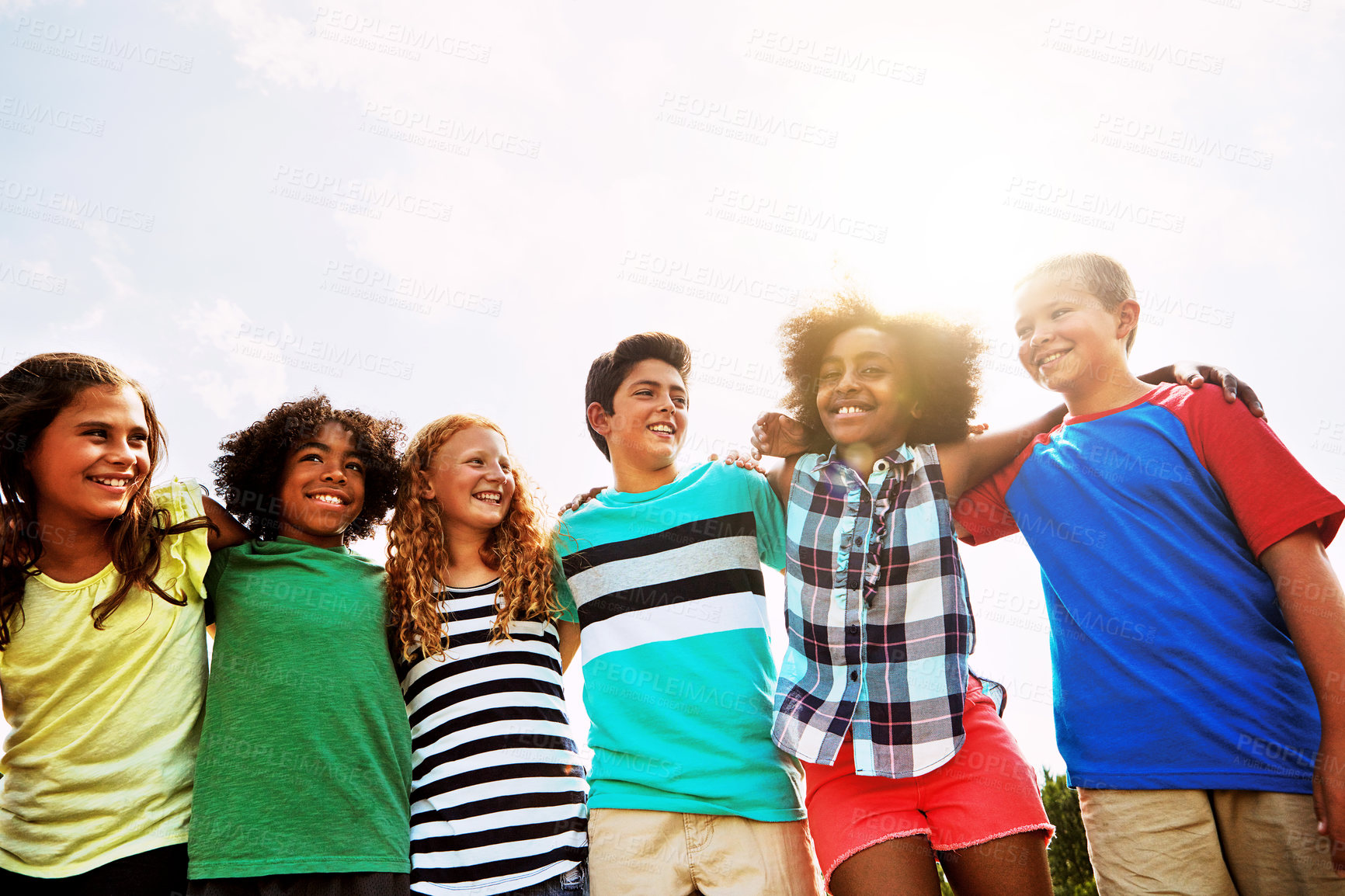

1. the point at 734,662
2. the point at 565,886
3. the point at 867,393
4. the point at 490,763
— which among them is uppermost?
the point at 867,393

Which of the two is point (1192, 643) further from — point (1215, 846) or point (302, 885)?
point (302, 885)

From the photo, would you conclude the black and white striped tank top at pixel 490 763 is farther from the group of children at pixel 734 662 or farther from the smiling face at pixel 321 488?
the smiling face at pixel 321 488

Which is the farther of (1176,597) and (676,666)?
(676,666)

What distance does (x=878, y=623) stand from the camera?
2.81 m

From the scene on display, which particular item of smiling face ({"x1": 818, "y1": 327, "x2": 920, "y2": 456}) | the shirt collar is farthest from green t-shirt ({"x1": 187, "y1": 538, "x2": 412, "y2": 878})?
smiling face ({"x1": 818, "y1": 327, "x2": 920, "y2": 456})

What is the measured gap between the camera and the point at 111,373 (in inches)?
126

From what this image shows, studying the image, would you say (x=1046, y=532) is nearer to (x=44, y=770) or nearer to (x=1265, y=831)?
(x=1265, y=831)

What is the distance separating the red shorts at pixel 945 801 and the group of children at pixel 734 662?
0.04ft

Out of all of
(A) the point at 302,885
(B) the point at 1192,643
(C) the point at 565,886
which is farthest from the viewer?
(C) the point at 565,886

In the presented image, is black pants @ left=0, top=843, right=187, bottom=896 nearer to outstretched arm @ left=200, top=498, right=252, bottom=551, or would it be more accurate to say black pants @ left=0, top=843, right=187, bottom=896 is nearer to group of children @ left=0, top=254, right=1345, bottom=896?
group of children @ left=0, top=254, right=1345, bottom=896

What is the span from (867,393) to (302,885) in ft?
8.31

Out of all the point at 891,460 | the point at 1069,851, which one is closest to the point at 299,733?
A: the point at 891,460

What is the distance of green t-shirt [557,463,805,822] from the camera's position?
2.88 metres

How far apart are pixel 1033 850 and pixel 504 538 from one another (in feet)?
7.28
